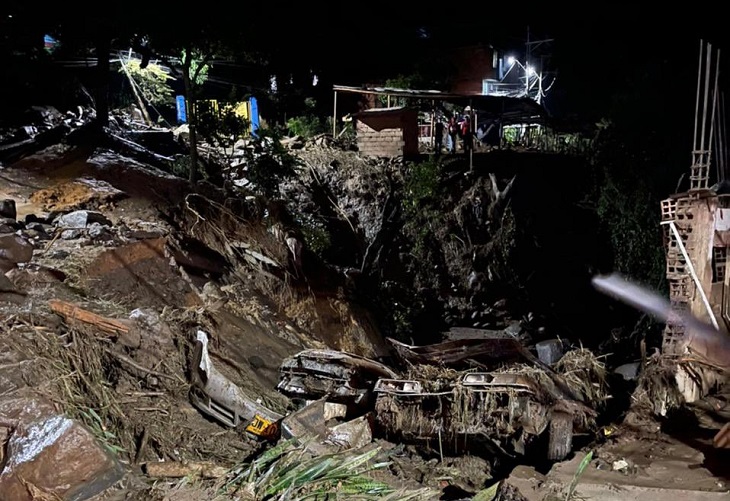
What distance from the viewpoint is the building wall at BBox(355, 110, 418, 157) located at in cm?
1973

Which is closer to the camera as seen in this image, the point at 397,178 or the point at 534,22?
the point at 397,178

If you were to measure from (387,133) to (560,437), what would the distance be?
14.6 metres

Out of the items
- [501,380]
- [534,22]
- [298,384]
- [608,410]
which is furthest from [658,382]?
[534,22]

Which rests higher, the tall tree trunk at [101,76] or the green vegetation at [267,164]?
the tall tree trunk at [101,76]

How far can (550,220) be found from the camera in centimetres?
2106

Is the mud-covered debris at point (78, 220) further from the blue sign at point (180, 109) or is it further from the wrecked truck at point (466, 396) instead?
the blue sign at point (180, 109)

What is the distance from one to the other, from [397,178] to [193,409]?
14068mm

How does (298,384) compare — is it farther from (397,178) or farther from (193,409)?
(397,178)

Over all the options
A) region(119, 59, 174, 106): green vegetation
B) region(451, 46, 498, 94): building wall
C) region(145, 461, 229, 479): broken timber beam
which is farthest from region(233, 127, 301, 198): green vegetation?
region(451, 46, 498, 94): building wall

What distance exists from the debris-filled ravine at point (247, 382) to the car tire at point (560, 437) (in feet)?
0.06

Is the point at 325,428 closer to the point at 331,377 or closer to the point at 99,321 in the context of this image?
the point at 331,377

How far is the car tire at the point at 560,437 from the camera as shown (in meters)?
7.07

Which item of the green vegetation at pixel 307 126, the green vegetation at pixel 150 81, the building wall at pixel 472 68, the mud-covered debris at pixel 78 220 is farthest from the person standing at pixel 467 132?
the mud-covered debris at pixel 78 220

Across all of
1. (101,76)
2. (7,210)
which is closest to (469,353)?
(7,210)
